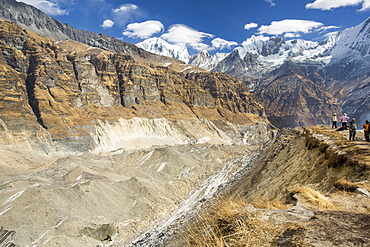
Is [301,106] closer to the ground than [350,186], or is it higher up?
higher up

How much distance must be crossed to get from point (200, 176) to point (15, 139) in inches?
1716

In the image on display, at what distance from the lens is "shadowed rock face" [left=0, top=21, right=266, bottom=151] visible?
6056cm

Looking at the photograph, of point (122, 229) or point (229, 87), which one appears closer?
point (122, 229)

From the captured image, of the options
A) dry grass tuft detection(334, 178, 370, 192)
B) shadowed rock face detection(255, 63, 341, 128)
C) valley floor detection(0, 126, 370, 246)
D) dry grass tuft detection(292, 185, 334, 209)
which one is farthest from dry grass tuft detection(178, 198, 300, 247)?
shadowed rock face detection(255, 63, 341, 128)

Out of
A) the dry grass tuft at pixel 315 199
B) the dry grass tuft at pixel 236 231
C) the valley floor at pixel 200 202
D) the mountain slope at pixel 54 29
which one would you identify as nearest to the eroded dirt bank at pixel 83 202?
the valley floor at pixel 200 202

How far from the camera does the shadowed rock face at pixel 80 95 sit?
60.6 meters

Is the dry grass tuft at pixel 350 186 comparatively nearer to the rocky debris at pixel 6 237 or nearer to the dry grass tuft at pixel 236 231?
the dry grass tuft at pixel 236 231

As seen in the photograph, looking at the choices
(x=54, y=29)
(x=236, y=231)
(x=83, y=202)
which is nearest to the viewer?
(x=236, y=231)

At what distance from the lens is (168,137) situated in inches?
3152

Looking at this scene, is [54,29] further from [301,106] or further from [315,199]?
[315,199]

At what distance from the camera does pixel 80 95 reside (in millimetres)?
74875

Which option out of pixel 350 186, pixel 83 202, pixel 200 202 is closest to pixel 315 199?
pixel 350 186

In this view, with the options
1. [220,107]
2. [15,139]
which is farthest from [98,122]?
[220,107]

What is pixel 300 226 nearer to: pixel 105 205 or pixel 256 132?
pixel 105 205
